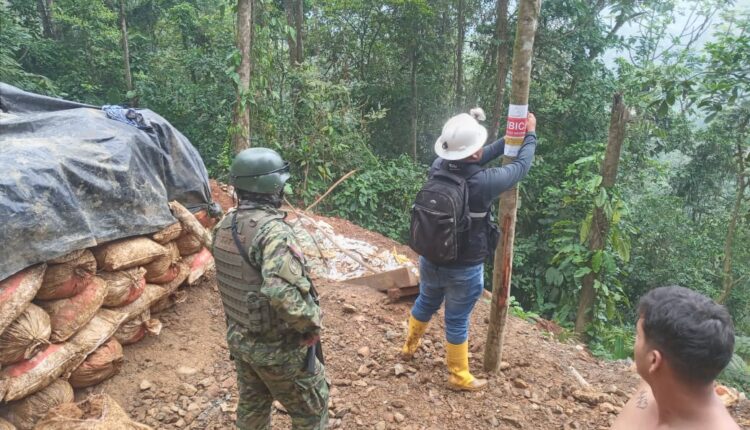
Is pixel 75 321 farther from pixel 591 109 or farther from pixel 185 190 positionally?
pixel 591 109

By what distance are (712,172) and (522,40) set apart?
1311 centimetres

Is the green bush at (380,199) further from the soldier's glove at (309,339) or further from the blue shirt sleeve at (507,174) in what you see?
the soldier's glove at (309,339)

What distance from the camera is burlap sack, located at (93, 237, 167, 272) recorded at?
3.34 metres

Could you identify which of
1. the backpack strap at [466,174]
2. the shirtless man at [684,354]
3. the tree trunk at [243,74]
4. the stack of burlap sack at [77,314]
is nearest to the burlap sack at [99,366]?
the stack of burlap sack at [77,314]

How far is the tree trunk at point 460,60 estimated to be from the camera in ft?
43.1

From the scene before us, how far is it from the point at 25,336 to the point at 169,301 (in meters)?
1.51

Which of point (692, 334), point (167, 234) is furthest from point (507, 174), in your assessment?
point (167, 234)

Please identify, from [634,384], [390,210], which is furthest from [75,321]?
[390,210]

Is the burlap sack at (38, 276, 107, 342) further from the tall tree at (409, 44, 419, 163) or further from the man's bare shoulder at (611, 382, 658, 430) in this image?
the tall tree at (409, 44, 419, 163)

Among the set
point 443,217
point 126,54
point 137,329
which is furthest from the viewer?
point 126,54

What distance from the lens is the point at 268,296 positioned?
2.14m

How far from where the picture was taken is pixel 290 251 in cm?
219

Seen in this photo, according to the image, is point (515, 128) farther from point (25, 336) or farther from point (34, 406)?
point (34, 406)

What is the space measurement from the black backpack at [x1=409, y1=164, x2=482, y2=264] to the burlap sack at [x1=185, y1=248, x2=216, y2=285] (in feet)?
7.51
